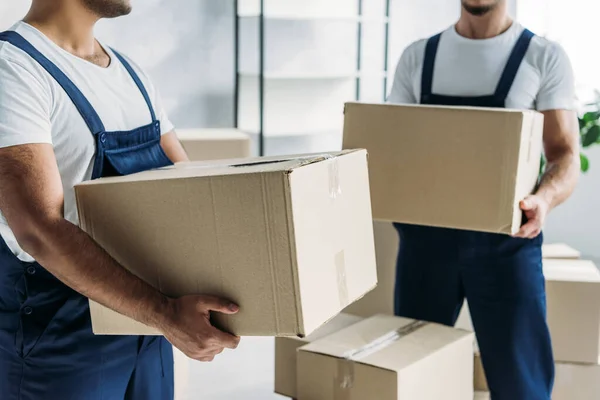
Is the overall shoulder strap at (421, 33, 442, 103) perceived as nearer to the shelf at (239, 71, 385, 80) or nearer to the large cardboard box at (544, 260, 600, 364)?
the large cardboard box at (544, 260, 600, 364)

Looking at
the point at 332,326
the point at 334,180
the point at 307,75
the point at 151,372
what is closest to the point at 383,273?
the point at 332,326

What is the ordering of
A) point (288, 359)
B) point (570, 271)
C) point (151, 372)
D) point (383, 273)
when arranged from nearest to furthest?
point (151, 372) → point (288, 359) → point (570, 271) → point (383, 273)

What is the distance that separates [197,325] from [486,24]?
1.31 metres

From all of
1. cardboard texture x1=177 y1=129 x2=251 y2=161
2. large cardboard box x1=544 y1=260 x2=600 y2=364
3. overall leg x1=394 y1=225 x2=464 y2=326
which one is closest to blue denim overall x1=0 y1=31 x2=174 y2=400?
overall leg x1=394 y1=225 x2=464 y2=326

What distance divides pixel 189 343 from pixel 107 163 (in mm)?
330

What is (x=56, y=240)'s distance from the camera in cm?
115

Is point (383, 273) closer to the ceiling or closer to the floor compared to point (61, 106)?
closer to the floor

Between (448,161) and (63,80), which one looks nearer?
(63,80)

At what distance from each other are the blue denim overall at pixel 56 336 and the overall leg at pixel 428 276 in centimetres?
95

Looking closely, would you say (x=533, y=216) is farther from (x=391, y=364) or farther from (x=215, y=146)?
(x=215, y=146)

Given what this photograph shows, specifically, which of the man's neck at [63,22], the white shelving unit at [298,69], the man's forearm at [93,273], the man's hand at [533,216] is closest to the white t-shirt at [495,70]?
the man's hand at [533,216]

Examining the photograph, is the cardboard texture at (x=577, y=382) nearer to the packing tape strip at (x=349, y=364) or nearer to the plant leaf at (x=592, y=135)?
the packing tape strip at (x=349, y=364)

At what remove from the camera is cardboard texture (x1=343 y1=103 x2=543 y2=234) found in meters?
1.80

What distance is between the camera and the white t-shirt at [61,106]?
1154 millimetres
